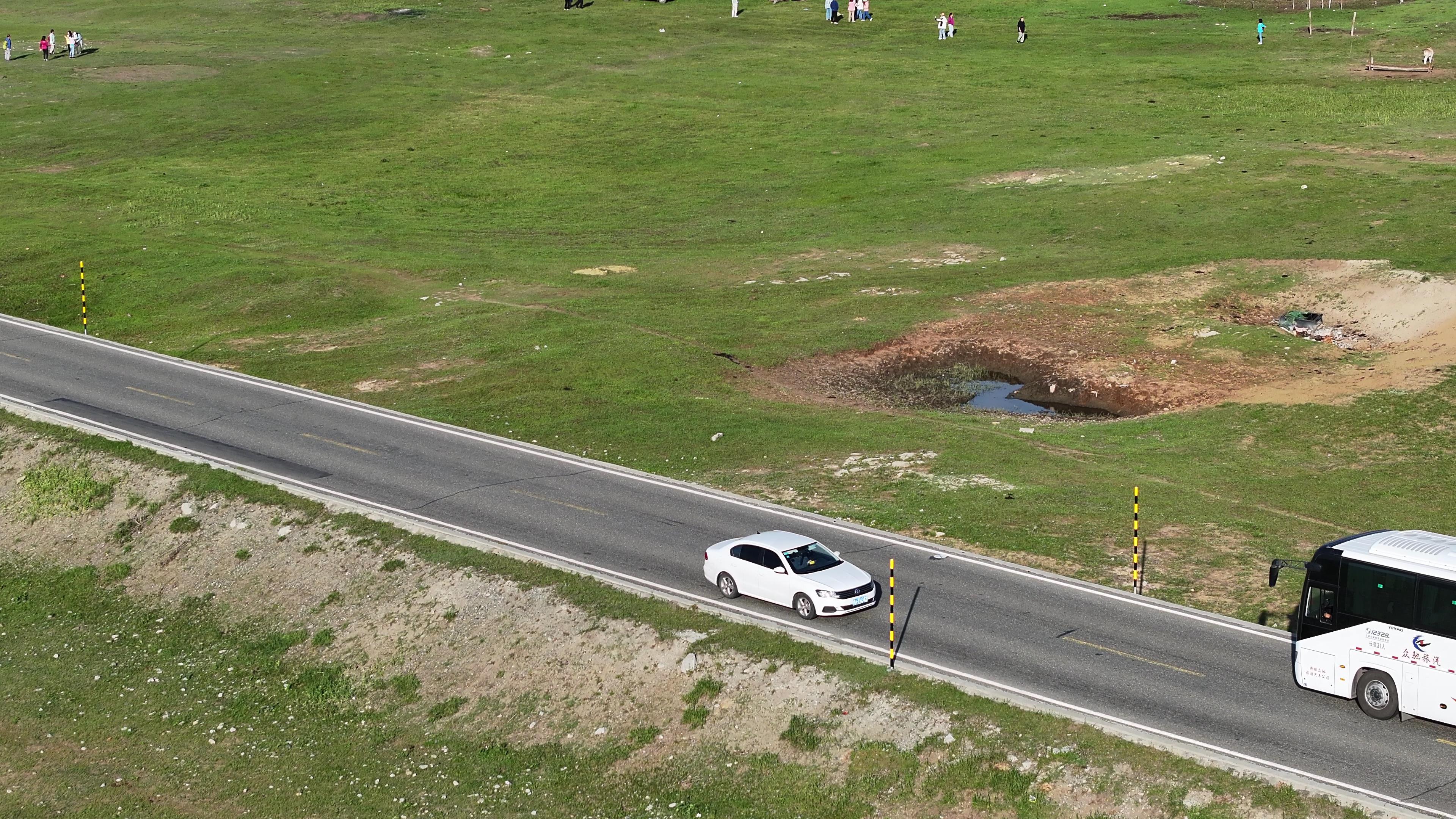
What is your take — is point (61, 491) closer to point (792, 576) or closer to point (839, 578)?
point (792, 576)

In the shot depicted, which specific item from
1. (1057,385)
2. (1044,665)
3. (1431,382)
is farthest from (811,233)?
(1044,665)

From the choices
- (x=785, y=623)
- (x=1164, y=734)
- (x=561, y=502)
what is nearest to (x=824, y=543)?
(x=785, y=623)

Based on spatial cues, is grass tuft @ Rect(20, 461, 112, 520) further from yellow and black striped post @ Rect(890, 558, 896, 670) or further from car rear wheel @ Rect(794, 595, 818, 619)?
yellow and black striped post @ Rect(890, 558, 896, 670)

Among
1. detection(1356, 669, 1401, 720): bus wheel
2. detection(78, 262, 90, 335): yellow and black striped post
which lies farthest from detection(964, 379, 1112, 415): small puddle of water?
detection(78, 262, 90, 335): yellow and black striped post

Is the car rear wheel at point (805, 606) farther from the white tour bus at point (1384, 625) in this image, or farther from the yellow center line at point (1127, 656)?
the white tour bus at point (1384, 625)

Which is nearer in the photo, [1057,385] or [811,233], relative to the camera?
[1057,385]

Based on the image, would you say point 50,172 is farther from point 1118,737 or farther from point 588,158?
point 1118,737

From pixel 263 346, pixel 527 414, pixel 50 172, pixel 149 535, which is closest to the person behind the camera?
pixel 149 535
